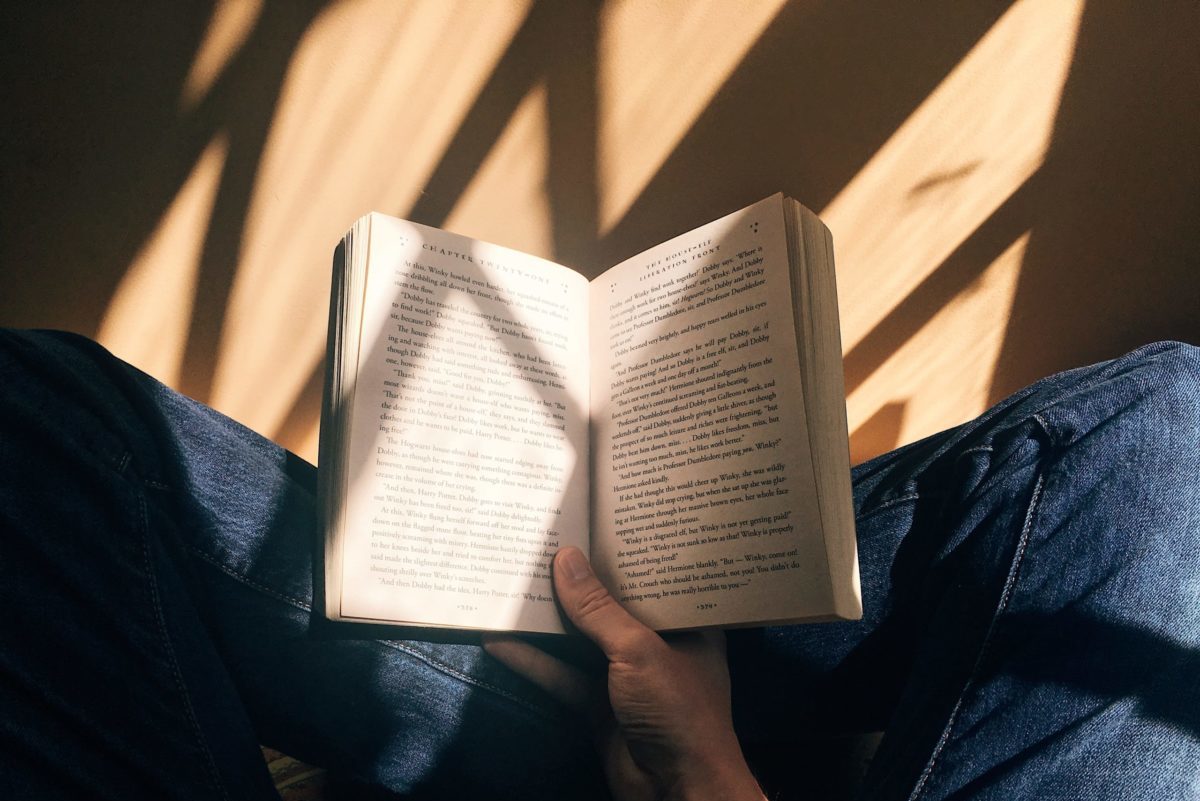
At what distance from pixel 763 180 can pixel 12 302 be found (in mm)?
914

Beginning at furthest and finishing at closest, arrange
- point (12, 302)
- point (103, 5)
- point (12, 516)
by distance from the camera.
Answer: point (12, 302), point (103, 5), point (12, 516)

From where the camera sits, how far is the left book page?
0.56 metres

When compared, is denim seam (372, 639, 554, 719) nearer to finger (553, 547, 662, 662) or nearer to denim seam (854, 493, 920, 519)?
finger (553, 547, 662, 662)

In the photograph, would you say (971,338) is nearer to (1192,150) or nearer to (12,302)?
(1192,150)

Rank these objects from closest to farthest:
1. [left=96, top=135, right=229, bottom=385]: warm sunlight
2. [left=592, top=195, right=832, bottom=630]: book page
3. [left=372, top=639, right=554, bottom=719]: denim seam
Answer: [left=592, top=195, right=832, bottom=630]: book page
[left=372, top=639, right=554, bottom=719]: denim seam
[left=96, top=135, right=229, bottom=385]: warm sunlight

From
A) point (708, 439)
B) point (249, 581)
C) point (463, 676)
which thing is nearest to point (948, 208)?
point (708, 439)

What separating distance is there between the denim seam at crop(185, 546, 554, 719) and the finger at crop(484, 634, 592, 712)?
0.03 metres

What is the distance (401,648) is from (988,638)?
55cm

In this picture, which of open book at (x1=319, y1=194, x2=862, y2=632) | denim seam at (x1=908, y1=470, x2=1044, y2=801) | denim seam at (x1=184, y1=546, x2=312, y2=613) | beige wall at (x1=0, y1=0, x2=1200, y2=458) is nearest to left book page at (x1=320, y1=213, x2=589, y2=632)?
open book at (x1=319, y1=194, x2=862, y2=632)

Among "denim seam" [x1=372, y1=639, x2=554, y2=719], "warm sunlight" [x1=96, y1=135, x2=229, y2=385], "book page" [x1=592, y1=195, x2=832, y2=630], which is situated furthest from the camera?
"warm sunlight" [x1=96, y1=135, x2=229, y2=385]

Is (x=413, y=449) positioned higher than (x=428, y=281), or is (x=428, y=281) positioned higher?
(x=428, y=281)

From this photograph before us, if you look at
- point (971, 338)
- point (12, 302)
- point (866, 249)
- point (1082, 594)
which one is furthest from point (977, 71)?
point (12, 302)

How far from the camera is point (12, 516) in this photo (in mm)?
561

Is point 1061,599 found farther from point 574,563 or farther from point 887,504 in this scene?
point 574,563
